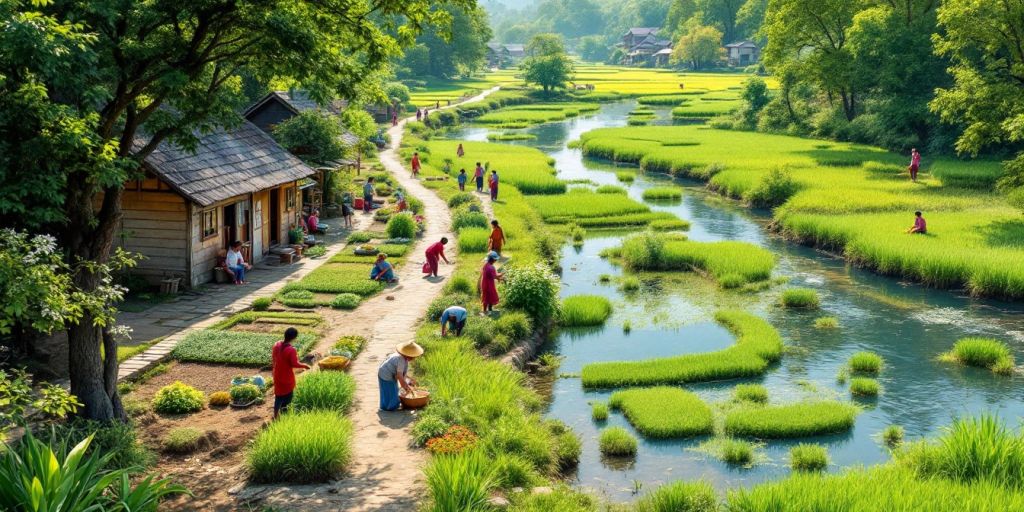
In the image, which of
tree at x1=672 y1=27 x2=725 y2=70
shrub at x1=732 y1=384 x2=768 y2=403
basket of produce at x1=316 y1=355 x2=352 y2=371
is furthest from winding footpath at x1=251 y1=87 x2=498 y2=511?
tree at x1=672 y1=27 x2=725 y2=70

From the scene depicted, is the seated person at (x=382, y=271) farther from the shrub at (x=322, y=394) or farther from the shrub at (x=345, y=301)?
the shrub at (x=322, y=394)

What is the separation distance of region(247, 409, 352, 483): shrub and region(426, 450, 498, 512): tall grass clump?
5.39 feet

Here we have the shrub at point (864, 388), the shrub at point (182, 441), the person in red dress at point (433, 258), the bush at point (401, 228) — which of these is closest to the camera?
the shrub at point (182, 441)

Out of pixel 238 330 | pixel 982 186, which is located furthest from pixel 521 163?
pixel 238 330

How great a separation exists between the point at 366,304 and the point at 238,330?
3.91 meters

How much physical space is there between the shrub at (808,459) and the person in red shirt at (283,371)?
8.38 metres

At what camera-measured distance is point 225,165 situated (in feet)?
86.8

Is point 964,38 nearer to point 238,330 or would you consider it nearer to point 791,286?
point 791,286

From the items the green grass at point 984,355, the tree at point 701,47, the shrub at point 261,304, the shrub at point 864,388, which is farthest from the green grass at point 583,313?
the tree at point 701,47

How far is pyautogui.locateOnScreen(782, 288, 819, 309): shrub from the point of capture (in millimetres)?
26828

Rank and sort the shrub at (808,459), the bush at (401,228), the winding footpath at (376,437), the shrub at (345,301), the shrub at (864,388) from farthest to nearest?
the bush at (401,228), the shrub at (345,301), the shrub at (864,388), the shrub at (808,459), the winding footpath at (376,437)

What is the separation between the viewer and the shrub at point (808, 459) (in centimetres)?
1611

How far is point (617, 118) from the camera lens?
3477 inches

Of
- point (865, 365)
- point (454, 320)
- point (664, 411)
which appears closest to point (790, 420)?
point (664, 411)
